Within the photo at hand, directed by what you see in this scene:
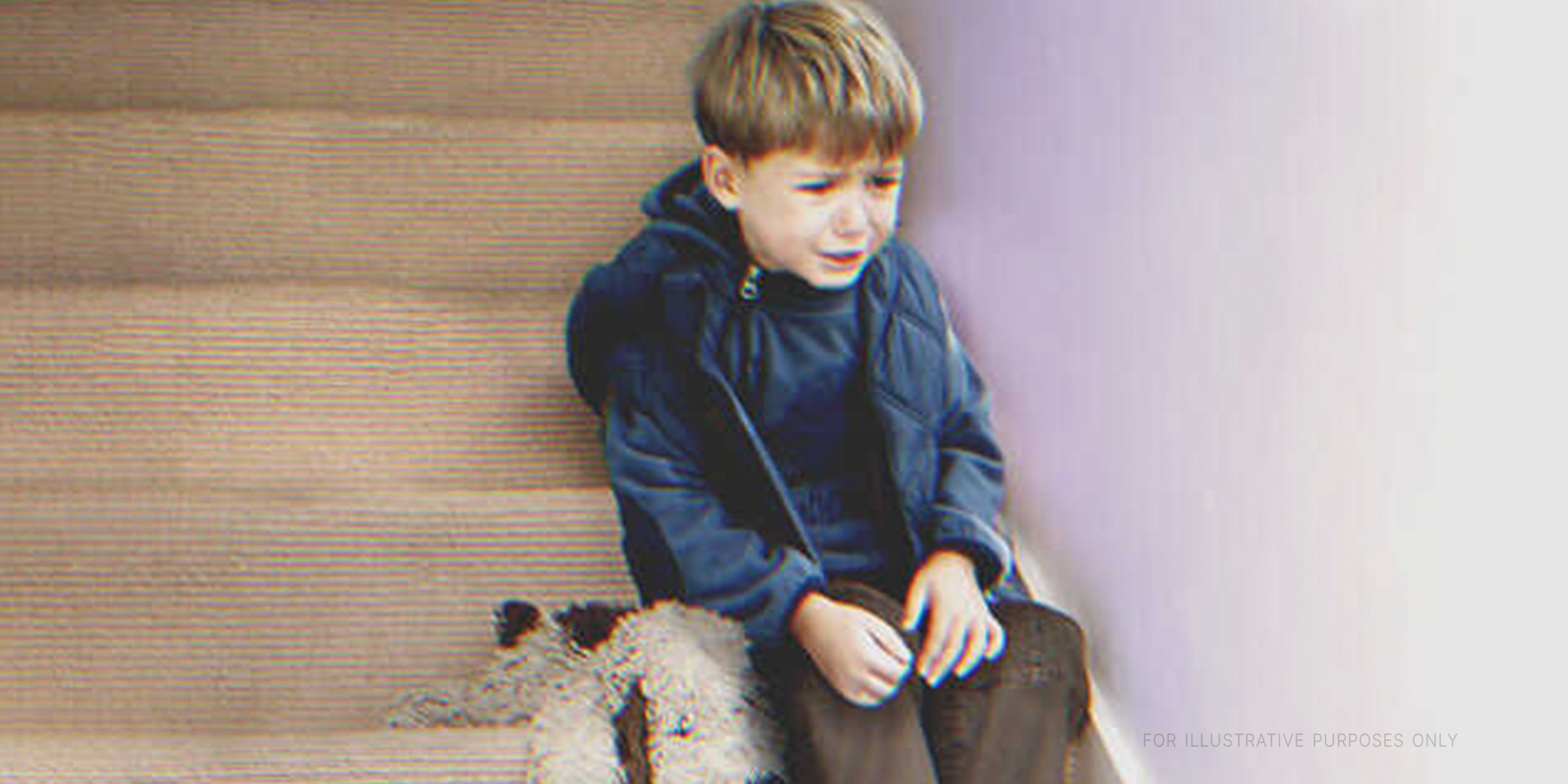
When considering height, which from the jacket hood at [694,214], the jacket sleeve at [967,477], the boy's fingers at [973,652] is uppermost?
the jacket hood at [694,214]

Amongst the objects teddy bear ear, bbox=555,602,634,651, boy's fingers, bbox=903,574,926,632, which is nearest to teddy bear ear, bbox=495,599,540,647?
teddy bear ear, bbox=555,602,634,651

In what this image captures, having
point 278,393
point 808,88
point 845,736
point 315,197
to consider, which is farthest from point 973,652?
point 315,197

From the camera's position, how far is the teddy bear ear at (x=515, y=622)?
117 centimetres

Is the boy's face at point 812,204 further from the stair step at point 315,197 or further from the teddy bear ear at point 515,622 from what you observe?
the stair step at point 315,197

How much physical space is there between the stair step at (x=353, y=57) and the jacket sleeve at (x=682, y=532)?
0.71m

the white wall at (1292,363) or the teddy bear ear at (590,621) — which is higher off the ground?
the white wall at (1292,363)

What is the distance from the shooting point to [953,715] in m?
1.04

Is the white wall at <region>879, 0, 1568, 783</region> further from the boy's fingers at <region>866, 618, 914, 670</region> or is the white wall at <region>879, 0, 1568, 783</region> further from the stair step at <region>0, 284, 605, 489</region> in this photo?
the stair step at <region>0, 284, 605, 489</region>

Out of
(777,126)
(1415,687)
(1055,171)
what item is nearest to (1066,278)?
(1055,171)

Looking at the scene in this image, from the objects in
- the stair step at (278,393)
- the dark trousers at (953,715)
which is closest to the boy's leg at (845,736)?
the dark trousers at (953,715)

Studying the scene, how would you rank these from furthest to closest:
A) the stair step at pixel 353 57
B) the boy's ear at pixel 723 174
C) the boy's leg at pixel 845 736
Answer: the stair step at pixel 353 57 → the boy's ear at pixel 723 174 → the boy's leg at pixel 845 736

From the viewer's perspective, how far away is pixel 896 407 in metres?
1.11

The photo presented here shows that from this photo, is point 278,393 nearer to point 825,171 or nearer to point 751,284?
point 751,284

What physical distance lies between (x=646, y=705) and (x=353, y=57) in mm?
1066
